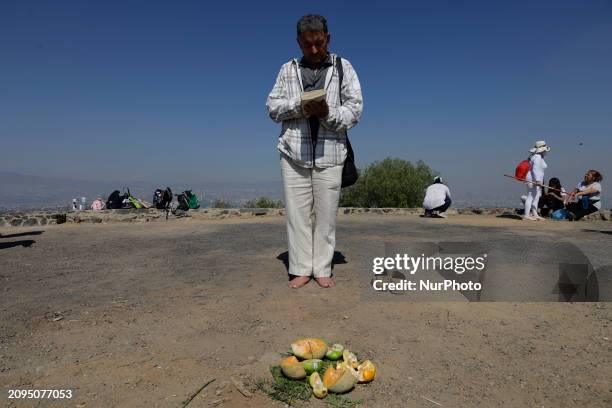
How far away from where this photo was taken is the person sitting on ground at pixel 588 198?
9.97m

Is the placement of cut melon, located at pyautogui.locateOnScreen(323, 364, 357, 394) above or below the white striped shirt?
below

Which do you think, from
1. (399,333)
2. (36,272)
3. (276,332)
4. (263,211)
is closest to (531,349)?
(399,333)

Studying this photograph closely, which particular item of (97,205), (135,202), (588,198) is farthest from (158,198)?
(588,198)

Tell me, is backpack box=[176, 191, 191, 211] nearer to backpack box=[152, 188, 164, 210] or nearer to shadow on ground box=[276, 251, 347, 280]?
backpack box=[152, 188, 164, 210]

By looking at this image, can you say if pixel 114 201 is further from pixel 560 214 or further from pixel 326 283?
pixel 560 214

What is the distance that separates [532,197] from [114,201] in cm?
1365

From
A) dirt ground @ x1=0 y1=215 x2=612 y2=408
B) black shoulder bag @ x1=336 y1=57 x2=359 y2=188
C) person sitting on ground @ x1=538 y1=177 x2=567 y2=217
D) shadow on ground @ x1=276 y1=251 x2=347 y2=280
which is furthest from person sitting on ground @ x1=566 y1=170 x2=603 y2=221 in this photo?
black shoulder bag @ x1=336 y1=57 x2=359 y2=188

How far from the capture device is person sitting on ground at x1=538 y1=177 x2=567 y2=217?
1077 centimetres

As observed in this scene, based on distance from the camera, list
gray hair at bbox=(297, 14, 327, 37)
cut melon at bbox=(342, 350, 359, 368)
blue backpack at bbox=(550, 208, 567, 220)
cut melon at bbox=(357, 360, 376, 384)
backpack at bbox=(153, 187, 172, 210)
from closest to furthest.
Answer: cut melon at bbox=(357, 360, 376, 384), cut melon at bbox=(342, 350, 359, 368), gray hair at bbox=(297, 14, 327, 37), blue backpack at bbox=(550, 208, 567, 220), backpack at bbox=(153, 187, 172, 210)

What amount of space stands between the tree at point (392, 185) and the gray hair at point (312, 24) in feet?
69.9

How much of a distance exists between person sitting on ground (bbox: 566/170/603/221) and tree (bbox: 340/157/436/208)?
45.2 ft

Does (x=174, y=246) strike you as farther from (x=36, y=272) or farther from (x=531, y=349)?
(x=531, y=349)

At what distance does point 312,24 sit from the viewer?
346 centimetres

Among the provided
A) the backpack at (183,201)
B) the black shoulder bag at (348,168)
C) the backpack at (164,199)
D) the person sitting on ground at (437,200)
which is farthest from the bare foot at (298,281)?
the backpack at (183,201)
